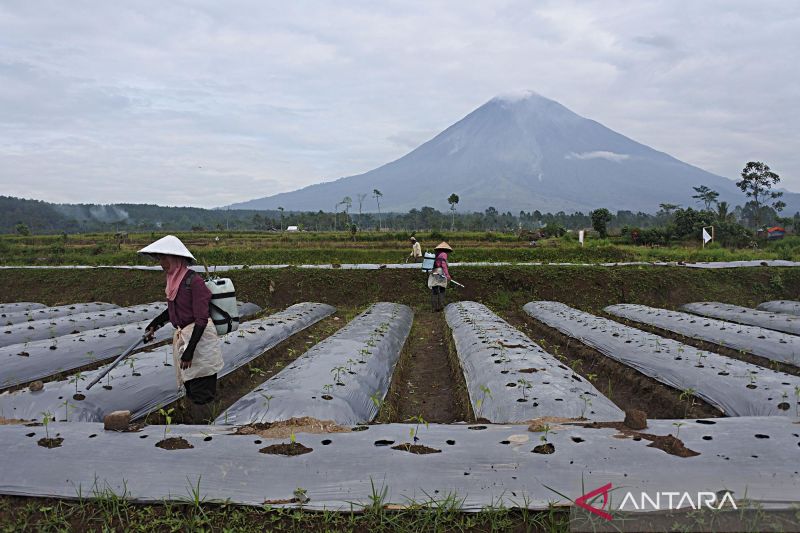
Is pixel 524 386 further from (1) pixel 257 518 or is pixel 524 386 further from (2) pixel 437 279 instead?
(2) pixel 437 279

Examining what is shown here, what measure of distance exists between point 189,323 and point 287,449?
1.66m

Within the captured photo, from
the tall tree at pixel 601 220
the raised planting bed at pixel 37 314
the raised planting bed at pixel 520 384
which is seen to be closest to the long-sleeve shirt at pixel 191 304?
the raised planting bed at pixel 520 384

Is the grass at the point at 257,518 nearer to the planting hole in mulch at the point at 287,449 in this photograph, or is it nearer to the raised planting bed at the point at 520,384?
the planting hole in mulch at the point at 287,449

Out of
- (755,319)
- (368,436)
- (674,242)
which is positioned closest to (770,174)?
(674,242)

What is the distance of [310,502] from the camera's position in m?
2.66

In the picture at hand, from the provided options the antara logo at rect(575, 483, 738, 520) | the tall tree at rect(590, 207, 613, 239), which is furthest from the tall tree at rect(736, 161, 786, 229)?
the antara logo at rect(575, 483, 738, 520)

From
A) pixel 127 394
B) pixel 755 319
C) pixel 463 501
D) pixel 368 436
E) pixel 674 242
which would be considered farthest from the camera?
pixel 674 242

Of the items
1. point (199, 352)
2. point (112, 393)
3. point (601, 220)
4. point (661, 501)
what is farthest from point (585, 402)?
point (601, 220)

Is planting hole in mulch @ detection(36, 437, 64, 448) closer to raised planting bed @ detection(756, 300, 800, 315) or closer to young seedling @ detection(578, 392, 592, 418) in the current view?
young seedling @ detection(578, 392, 592, 418)

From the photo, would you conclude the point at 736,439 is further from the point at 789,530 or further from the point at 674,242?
the point at 674,242

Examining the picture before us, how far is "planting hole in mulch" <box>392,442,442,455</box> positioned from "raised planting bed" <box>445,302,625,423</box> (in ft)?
2.75

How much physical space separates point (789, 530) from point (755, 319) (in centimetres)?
825

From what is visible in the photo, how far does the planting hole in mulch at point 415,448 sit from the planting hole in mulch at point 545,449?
24.0 inches

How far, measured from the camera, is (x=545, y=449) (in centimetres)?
295
